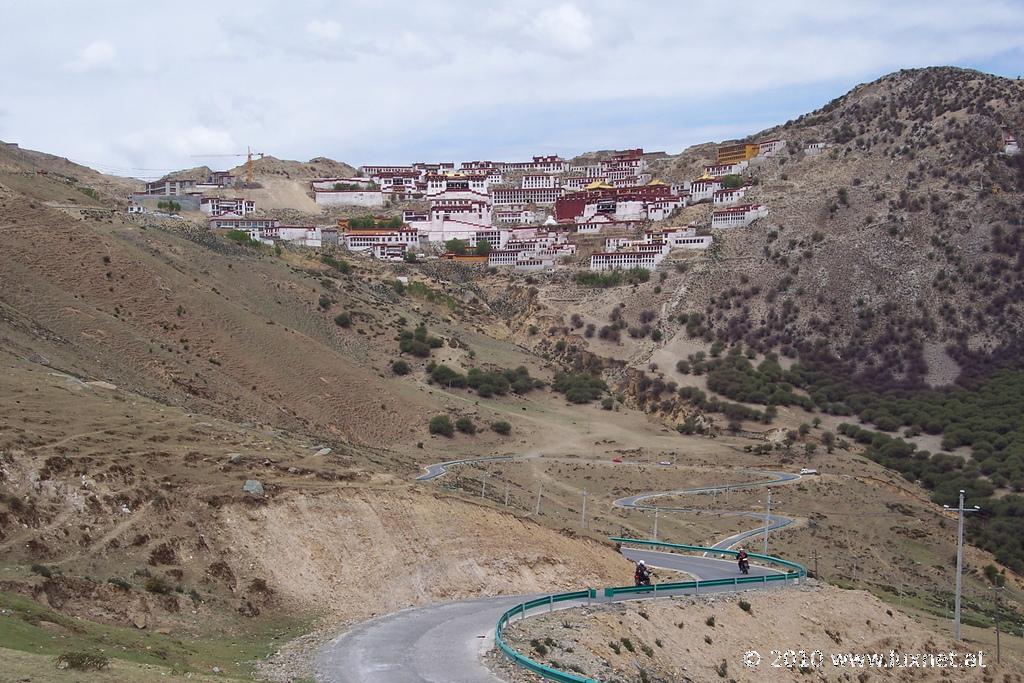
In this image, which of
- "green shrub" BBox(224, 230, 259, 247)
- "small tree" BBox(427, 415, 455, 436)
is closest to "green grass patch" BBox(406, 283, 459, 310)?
"green shrub" BBox(224, 230, 259, 247)

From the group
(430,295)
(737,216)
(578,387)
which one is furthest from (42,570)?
(737,216)

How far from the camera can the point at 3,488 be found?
2769 centimetres

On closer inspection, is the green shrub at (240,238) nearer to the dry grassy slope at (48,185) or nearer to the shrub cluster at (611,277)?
the dry grassy slope at (48,185)

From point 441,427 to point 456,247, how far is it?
54.2 m

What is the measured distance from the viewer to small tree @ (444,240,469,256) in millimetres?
123250

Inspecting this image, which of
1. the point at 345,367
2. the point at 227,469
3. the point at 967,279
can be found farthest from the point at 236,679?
the point at 967,279

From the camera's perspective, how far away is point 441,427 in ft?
236

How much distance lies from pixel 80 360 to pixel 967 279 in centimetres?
8829

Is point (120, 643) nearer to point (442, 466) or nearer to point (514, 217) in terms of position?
point (442, 466)

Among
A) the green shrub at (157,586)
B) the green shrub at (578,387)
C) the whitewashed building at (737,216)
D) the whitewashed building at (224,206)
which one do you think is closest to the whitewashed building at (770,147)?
the whitewashed building at (737,216)

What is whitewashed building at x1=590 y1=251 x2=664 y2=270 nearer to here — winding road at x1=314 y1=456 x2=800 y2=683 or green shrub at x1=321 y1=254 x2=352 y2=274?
green shrub at x1=321 y1=254 x2=352 y2=274

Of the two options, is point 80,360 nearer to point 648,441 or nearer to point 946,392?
point 648,441

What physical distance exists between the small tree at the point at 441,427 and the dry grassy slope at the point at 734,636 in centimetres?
3760

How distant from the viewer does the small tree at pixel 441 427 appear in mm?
71812
